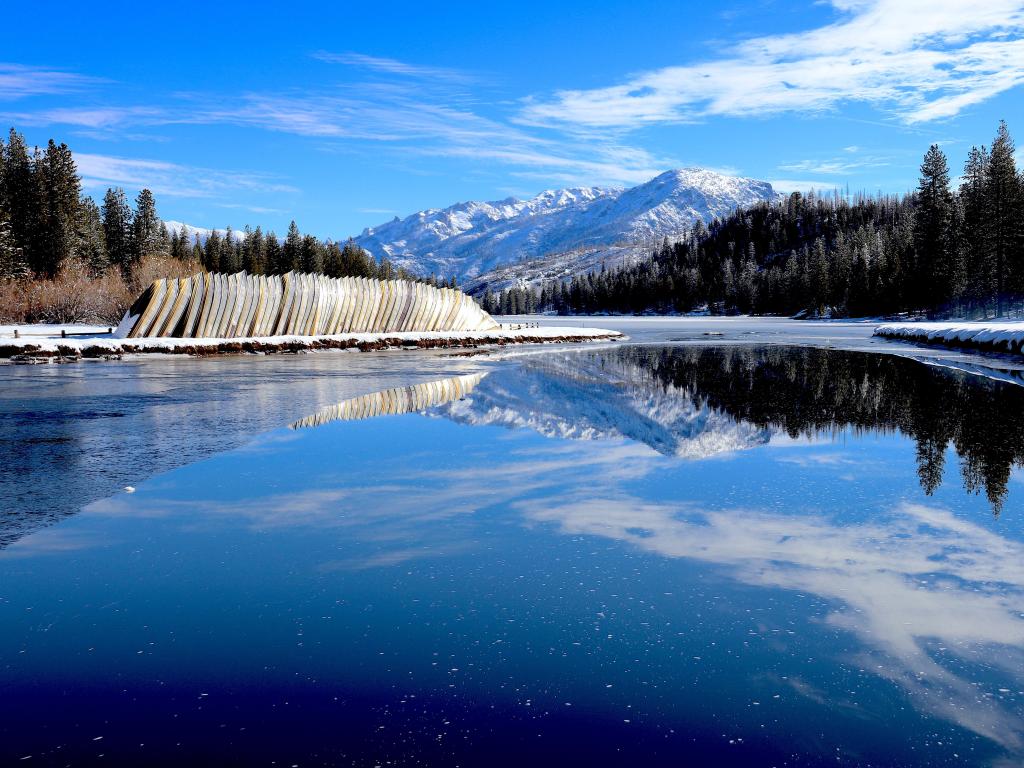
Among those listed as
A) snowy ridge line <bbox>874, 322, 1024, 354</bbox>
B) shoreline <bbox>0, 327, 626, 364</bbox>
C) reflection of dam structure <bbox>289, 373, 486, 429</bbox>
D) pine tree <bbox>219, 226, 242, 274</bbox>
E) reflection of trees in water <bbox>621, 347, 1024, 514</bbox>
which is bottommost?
reflection of trees in water <bbox>621, 347, 1024, 514</bbox>

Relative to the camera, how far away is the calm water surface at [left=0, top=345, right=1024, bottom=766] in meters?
3.42

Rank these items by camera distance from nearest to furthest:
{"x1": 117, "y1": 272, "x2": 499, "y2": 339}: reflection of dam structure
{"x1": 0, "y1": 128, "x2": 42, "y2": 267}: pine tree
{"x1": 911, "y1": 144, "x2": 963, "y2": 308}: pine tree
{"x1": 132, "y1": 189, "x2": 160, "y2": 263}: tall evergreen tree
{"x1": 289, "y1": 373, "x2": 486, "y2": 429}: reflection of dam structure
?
{"x1": 289, "y1": 373, "x2": 486, "y2": 429}: reflection of dam structure < {"x1": 117, "y1": 272, "x2": 499, "y2": 339}: reflection of dam structure < {"x1": 911, "y1": 144, "x2": 963, "y2": 308}: pine tree < {"x1": 0, "y1": 128, "x2": 42, "y2": 267}: pine tree < {"x1": 132, "y1": 189, "x2": 160, "y2": 263}: tall evergreen tree

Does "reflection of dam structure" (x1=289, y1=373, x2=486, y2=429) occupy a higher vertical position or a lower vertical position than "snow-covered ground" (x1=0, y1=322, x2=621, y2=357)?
lower

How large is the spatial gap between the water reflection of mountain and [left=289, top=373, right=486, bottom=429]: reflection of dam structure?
614 millimetres

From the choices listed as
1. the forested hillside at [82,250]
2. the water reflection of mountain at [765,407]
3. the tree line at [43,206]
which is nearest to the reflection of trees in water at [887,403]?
the water reflection of mountain at [765,407]

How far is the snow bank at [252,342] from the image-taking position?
1113 inches

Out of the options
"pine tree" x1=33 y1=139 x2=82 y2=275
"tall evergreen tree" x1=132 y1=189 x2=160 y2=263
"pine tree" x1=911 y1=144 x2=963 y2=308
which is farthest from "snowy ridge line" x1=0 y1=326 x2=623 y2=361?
"tall evergreen tree" x1=132 y1=189 x2=160 y2=263

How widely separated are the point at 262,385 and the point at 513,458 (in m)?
10.3

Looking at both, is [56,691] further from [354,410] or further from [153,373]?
[153,373]

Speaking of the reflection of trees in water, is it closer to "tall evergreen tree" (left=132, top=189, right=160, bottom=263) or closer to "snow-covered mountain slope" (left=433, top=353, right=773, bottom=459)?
"snow-covered mountain slope" (left=433, top=353, right=773, bottom=459)

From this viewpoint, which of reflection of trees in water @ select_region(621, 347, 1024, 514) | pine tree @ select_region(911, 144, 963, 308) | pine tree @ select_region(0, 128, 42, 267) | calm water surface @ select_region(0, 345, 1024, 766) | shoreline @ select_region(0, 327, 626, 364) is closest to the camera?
calm water surface @ select_region(0, 345, 1024, 766)

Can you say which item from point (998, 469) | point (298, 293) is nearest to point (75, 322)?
point (298, 293)

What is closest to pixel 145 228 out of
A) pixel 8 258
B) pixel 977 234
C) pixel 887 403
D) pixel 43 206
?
pixel 43 206

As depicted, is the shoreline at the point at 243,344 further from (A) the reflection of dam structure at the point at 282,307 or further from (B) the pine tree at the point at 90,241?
(B) the pine tree at the point at 90,241
